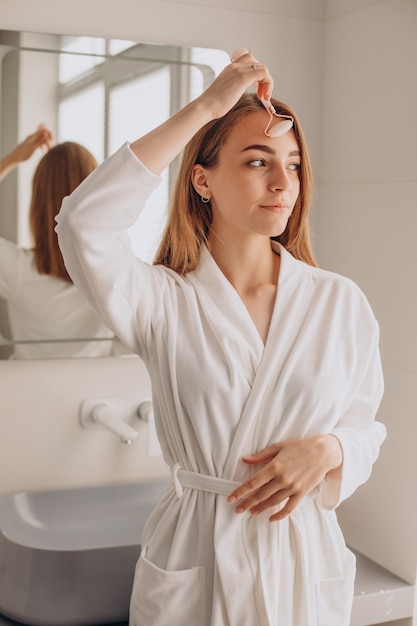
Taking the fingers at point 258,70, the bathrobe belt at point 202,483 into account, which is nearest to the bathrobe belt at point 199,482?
the bathrobe belt at point 202,483

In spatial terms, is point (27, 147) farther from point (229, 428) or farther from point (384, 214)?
point (229, 428)

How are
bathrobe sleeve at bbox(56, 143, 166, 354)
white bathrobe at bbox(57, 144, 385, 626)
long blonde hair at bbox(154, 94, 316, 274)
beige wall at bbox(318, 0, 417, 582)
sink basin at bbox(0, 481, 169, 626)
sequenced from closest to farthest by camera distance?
bathrobe sleeve at bbox(56, 143, 166, 354) → white bathrobe at bbox(57, 144, 385, 626) → long blonde hair at bbox(154, 94, 316, 274) → sink basin at bbox(0, 481, 169, 626) → beige wall at bbox(318, 0, 417, 582)

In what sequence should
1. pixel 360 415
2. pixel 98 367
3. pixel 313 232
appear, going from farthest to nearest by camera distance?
pixel 313 232 < pixel 98 367 < pixel 360 415

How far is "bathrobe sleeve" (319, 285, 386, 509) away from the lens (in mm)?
1362

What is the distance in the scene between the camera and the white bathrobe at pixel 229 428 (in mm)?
A: 1318

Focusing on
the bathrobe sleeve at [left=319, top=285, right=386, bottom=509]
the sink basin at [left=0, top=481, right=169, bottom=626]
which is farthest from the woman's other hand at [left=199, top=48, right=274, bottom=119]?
the sink basin at [left=0, top=481, right=169, bottom=626]

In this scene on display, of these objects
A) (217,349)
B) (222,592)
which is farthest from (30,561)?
(217,349)

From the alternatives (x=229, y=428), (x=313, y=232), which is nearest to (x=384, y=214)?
(x=313, y=232)

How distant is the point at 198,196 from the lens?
1510 millimetres

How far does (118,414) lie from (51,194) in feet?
1.94

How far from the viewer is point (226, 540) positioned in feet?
4.33

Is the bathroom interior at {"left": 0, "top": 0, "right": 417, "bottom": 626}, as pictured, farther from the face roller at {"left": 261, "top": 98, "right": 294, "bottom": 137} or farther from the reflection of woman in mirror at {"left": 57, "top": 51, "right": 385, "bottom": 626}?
the face roller at {"left": 261, "top": 98, "right": 294, "bottom": 137}

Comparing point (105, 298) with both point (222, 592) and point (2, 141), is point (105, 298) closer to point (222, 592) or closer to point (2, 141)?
point (222, 592)

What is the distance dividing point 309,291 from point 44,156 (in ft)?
2.84
